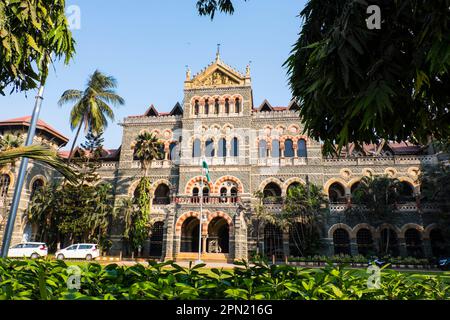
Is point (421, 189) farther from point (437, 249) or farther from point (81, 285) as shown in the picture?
point (81, 285)

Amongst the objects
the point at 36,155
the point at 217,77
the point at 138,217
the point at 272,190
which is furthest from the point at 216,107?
the point at 36,155

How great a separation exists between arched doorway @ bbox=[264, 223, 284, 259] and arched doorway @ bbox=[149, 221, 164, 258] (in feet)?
31.9

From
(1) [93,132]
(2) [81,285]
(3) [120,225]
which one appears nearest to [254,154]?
(3) [120,225]

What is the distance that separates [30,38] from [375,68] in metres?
5.62

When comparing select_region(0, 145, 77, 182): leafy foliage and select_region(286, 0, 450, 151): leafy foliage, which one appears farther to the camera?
select_region(0, 145, 77, 182): leafy foliage

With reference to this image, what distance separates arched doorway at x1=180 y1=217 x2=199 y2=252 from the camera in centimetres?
2620

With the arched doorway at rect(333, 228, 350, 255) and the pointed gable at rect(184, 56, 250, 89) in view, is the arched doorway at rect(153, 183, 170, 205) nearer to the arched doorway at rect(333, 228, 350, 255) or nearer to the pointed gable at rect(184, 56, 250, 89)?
the pointed gable at rect(184, 56, 250, 89)

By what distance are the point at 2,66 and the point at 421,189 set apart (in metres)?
30.1

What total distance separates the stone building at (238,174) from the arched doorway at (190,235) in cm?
9

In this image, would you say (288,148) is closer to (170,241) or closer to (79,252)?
(170,241)

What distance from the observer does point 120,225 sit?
28.3 metres

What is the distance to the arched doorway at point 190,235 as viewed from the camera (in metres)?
26.2

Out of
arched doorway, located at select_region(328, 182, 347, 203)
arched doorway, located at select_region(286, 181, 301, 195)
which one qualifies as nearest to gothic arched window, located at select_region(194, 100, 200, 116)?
arched doorway, located at select_region(286, 181, 301, 195)

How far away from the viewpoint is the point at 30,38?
5266mm
